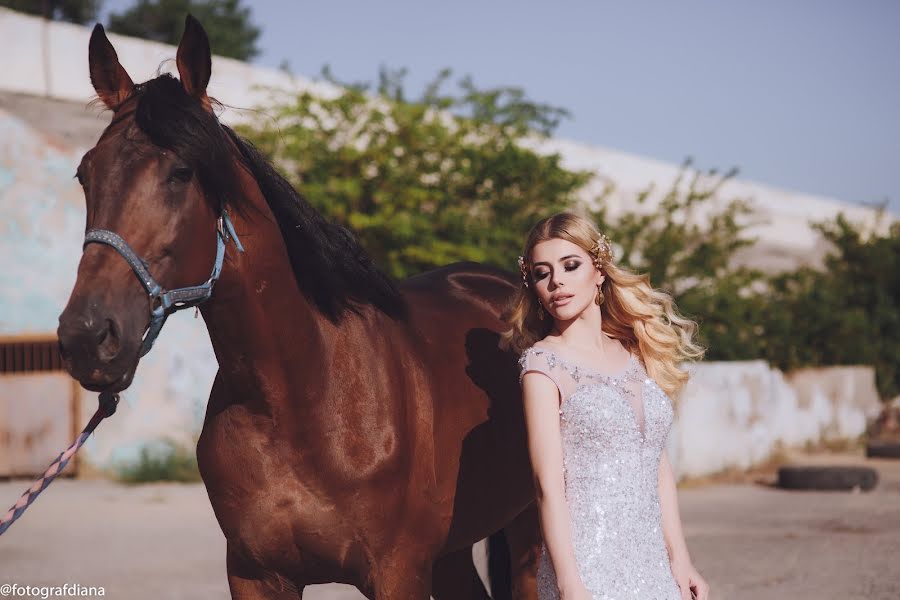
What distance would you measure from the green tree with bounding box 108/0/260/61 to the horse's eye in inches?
1375

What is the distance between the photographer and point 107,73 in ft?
8.98

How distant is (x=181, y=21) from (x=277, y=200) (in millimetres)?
35599

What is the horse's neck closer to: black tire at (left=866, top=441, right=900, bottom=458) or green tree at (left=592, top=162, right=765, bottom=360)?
green tree at (left=592, top=162, right=765, bottom=360)

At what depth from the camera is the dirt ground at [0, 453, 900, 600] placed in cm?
594

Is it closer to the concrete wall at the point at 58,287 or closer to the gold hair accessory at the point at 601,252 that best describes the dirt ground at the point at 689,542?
the concrete wall at the point at 58,287

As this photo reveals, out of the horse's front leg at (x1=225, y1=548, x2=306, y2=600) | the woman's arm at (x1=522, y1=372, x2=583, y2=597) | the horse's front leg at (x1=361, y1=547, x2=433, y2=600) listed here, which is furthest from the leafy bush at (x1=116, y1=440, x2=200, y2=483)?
the woman's arm at (x1=522, y1=372, x2=583, y2=597)

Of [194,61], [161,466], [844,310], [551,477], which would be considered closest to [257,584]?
[551,477]

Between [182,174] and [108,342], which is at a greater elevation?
[182,174]

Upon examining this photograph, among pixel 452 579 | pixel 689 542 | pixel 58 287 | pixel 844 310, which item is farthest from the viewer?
pixel 844 310

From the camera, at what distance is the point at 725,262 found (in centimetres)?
1317

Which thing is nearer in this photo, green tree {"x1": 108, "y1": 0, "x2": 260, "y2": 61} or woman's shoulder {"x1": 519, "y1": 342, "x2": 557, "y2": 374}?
woman's shoulder {"x1": 519, "y1": 342, "x2": 557, "y2": 374}

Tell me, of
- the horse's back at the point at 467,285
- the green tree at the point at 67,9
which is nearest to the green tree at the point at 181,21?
the green tree at the point at 67,9

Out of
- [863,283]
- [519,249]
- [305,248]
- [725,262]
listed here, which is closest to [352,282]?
[305,248]

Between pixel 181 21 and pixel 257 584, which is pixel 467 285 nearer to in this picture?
pixel 257 584
